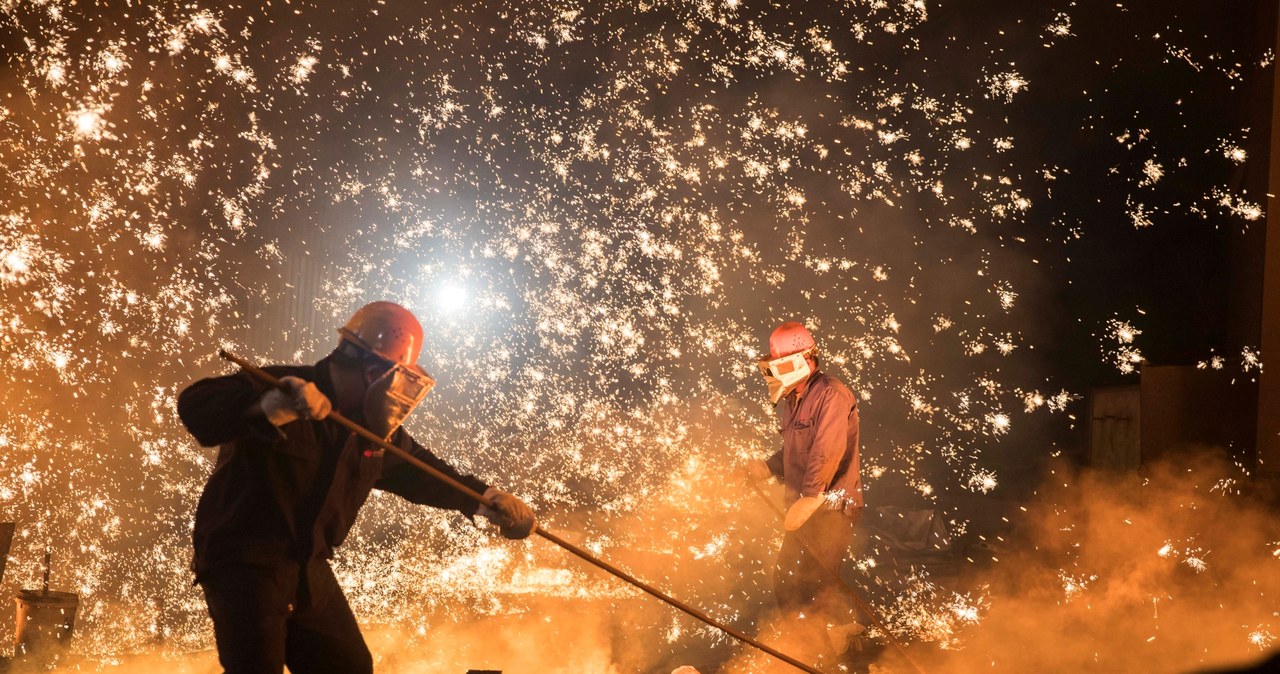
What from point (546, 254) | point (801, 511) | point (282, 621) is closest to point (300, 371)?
point (282, 621)

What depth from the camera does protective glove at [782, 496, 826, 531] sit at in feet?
13.8

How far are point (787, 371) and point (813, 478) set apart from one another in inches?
24.6

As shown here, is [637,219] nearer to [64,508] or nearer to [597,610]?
[597,610]

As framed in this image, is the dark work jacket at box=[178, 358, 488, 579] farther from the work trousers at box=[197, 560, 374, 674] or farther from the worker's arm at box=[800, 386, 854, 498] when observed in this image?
the worker's arm at box=[800, 386, 854, 498]

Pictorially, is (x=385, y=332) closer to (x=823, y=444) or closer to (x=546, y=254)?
(x=823, y=444)

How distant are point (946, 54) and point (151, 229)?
28.9 feet

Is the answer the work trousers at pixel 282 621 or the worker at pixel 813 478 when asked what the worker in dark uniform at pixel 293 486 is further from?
the worker at pixel 813 478

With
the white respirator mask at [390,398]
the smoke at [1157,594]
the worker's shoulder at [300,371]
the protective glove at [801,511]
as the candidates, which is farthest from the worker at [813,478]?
the worker's shoulder at [300,371]

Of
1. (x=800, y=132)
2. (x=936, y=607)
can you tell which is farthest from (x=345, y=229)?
(x=936, y=607)

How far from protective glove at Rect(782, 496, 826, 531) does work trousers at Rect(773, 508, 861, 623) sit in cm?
20

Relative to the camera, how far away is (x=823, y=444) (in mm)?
4348

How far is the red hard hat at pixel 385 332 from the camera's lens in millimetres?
2785

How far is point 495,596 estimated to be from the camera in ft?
23.1

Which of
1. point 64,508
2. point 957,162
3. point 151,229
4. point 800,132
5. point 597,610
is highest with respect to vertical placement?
point 800,132
